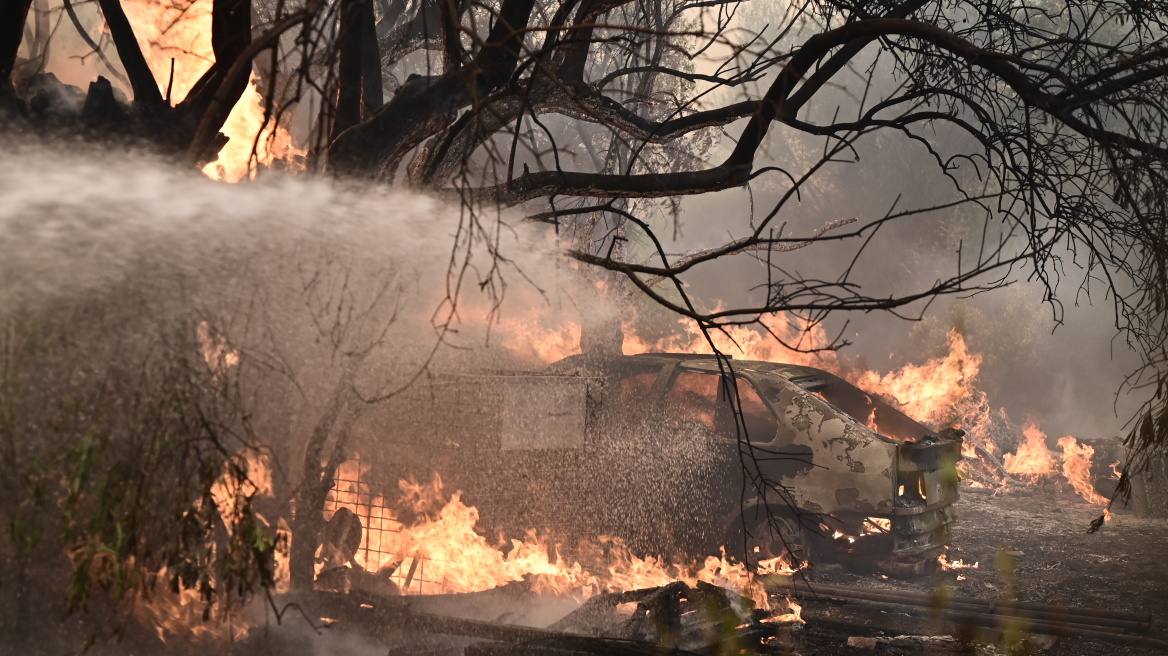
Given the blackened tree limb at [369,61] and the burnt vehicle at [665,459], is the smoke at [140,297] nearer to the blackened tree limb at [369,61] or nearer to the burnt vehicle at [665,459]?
the blackened tree limb at [369,61]

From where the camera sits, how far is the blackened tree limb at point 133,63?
13.3 feet

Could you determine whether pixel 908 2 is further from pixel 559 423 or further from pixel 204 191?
pixel 204 191

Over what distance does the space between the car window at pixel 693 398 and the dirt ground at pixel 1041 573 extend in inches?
63.7

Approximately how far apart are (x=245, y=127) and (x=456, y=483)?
13.1 ft

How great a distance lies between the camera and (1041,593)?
291 inches

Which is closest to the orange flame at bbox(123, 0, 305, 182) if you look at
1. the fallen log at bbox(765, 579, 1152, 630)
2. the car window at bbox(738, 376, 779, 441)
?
the car window at bbox(738, 376, 779, 441)

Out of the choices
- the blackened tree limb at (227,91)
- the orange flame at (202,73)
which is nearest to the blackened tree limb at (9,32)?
the blackened tree limb at (227,91)

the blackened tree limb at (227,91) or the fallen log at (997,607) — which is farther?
the fallen log at (997,607)

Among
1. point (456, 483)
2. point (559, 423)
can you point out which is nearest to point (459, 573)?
point (456, 483)

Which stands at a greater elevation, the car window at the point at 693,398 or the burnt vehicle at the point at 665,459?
the car window at the point at 693,398

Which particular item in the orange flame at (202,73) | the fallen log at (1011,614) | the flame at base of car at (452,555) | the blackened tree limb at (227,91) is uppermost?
the orange flame at (202,73)

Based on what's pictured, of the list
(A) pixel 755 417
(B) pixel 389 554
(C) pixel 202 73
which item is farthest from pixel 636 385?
(C) pixel 202 73

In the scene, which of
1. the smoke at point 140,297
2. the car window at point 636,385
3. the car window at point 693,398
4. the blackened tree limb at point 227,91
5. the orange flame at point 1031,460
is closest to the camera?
the blackened tree limb at point 227,91

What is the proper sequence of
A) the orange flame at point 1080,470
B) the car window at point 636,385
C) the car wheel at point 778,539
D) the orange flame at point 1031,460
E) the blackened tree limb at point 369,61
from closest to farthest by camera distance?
the blackened tree limb at point 369,61 < the car wheel at point 778,539 < the car window at point 636,385 < the orange flame at point 1080,470 < the orange flame at point 1031,460
